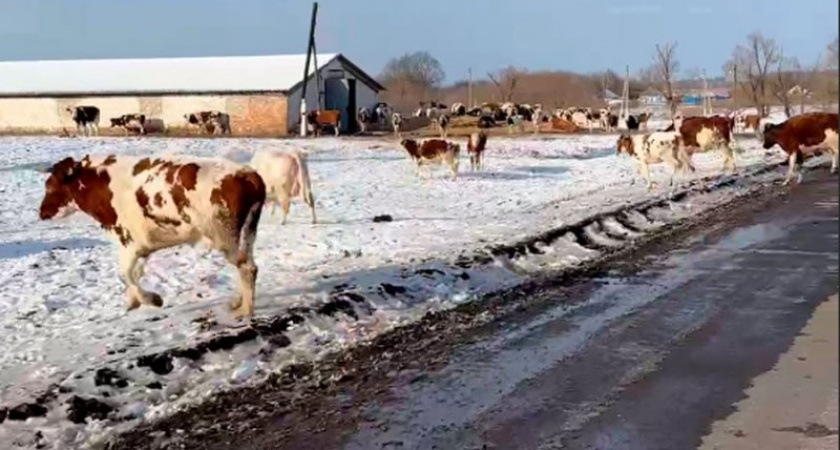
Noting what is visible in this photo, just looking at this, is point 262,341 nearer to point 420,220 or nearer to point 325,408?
point 325,408

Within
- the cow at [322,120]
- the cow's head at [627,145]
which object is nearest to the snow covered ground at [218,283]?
the cow's head at [627,145]

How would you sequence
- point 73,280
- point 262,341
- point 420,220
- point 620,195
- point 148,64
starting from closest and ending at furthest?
point 262,341 → point 73,280 → point 420,220 → point 620,195 → point 148,64

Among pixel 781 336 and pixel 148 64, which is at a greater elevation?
pixel 148 64

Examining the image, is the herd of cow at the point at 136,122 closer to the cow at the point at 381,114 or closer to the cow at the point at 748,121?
the cow at the point at 381,114

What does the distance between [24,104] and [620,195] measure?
166 feet

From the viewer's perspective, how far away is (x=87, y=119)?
190ft

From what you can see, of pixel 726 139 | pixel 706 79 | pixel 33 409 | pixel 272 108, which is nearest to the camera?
pixel 33 409

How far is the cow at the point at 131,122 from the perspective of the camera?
189 ft

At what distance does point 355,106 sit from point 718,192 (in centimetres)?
4479

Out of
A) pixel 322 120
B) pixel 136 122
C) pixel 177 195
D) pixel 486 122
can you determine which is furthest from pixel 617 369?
pixel 486 122

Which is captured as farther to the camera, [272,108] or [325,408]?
[272,108]

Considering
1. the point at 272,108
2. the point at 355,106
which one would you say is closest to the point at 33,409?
the point at 272,108

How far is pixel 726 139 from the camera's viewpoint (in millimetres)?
30703

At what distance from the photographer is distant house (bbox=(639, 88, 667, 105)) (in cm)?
10481
